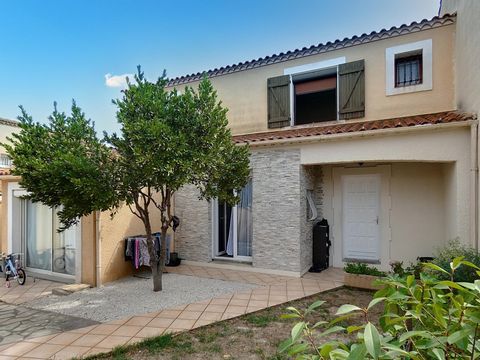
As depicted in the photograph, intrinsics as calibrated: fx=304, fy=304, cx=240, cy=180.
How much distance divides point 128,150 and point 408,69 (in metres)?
10.5

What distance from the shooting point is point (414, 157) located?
8.59 m

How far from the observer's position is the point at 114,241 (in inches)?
387

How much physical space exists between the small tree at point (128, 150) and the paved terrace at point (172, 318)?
2.60 metres

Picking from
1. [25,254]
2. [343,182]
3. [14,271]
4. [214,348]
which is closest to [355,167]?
[343,182]

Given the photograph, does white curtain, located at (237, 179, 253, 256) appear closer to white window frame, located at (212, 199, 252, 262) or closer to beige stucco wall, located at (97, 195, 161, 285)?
white window frame, located at (212, 199, 252, 262)

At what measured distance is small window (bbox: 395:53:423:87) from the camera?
11164 mm

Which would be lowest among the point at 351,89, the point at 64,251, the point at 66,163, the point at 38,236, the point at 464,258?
the point at 64,251

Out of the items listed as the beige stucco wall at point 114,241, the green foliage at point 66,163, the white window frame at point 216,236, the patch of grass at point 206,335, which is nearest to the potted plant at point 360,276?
the white window frame at point 216,236

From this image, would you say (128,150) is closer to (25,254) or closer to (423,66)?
(25,254)

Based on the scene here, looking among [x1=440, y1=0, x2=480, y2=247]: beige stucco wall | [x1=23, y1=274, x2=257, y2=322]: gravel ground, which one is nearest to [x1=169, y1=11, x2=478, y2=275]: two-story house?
[x1=440, y1=0, x2=480, y2=247]: beige stucco wall

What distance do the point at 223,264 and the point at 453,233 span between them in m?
7.48

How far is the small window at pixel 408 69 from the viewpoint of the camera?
440 inches

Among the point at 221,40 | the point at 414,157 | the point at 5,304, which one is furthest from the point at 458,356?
the point at 221,40

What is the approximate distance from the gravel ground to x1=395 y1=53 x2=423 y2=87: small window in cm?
923
